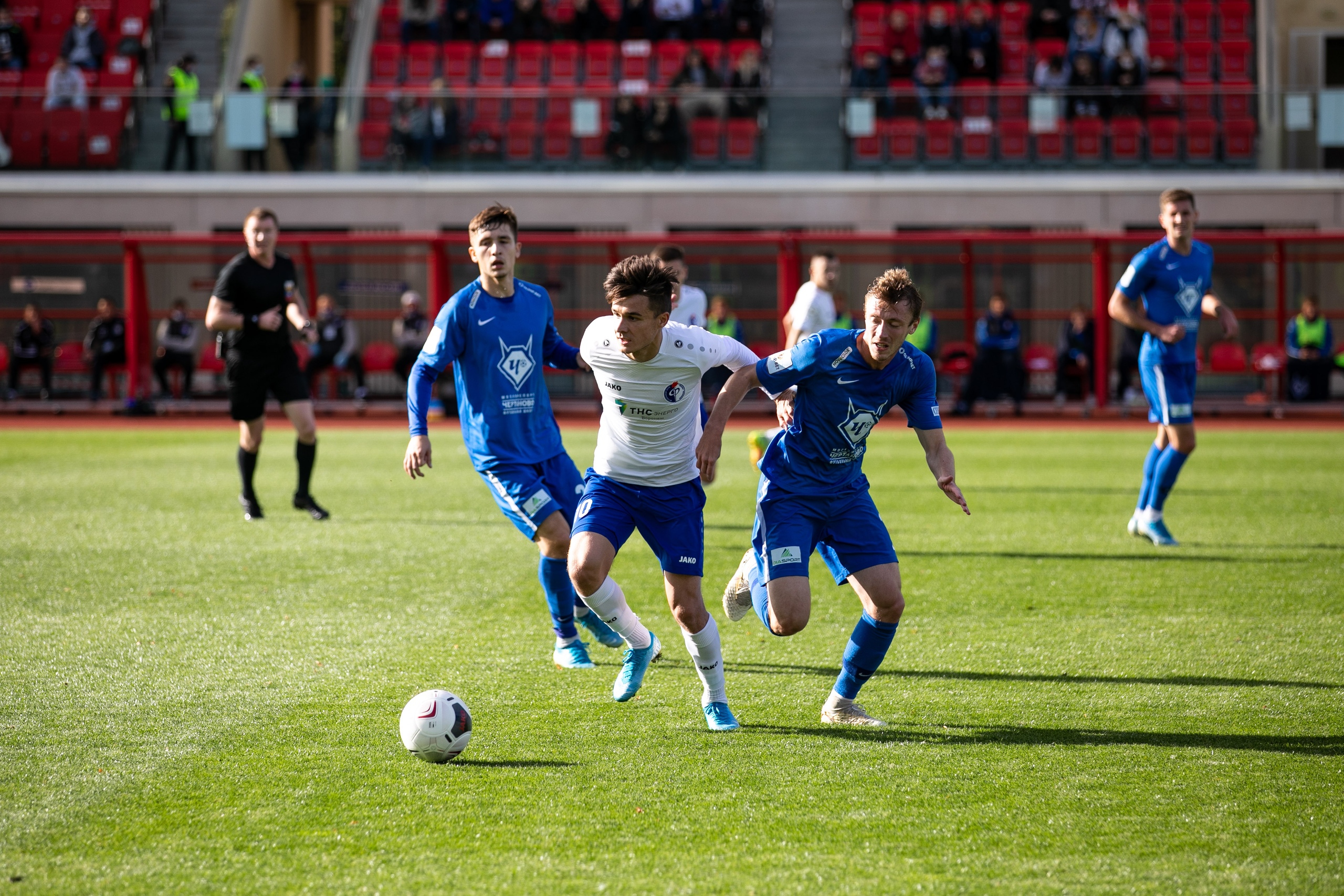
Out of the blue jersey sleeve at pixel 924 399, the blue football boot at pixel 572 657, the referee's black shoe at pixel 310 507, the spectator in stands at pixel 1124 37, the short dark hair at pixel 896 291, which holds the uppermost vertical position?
the spectator in stands at pixel 1124 37

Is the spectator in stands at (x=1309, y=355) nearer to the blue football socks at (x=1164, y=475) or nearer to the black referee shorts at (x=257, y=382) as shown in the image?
the blue football socks at (x=1164, y=475)

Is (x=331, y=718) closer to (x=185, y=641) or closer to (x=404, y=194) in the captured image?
(x=185, y=641)

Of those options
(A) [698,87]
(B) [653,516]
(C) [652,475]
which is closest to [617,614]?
(B) [653,516]

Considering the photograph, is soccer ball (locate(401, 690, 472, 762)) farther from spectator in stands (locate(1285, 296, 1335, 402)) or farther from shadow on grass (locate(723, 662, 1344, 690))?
spectator in stands (locate(1285, 296, 1335, 402))

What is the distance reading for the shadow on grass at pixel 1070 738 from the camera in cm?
441

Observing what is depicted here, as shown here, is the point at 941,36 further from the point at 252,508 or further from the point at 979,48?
the point at 252,508

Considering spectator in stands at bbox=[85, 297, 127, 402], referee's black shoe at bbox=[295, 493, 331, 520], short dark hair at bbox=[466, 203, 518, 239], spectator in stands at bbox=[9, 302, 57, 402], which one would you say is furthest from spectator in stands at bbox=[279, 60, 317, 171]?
short dark hair at bbox=[466, 203, 518, 239]

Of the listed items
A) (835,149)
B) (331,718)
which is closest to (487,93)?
(835,149)

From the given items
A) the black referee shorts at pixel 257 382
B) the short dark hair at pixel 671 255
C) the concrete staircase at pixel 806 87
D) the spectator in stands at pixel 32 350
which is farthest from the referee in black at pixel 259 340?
the concrete staircase at pixel 806 87

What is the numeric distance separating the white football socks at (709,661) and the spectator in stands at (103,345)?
1771cm

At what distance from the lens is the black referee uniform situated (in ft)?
30.6

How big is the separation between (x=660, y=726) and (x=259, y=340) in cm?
600

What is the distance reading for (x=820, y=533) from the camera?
15.8ft

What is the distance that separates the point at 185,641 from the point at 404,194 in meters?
18.7
